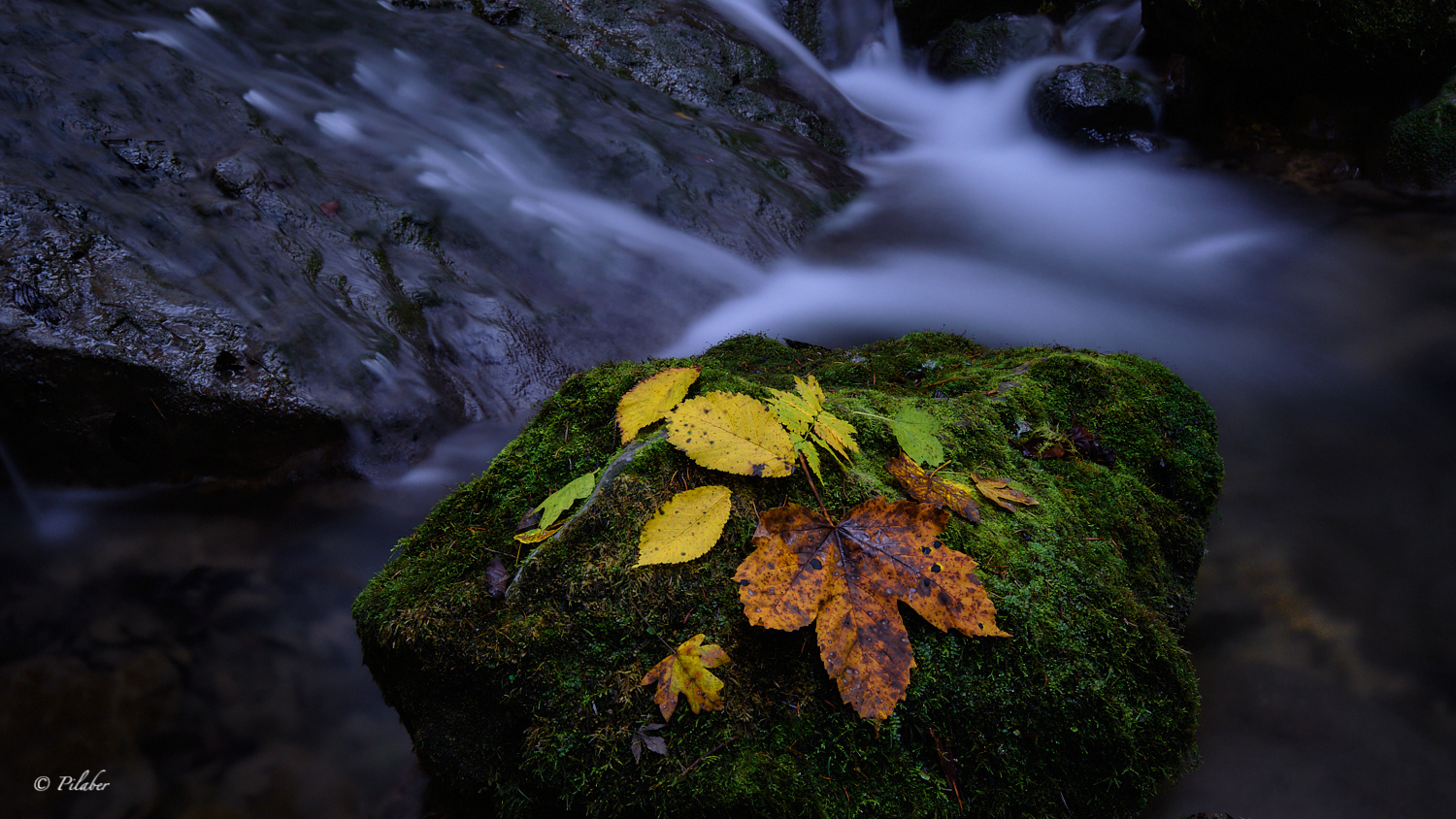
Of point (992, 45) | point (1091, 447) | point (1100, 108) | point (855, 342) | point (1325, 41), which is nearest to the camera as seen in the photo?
point (1091, 447)

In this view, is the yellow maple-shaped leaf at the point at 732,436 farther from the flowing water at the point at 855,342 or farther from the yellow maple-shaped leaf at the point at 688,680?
the flowing water at the point at 855,342

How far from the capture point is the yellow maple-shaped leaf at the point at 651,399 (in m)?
1.99

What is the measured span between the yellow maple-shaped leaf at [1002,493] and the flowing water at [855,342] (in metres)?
1.19

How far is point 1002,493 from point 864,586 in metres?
0.66

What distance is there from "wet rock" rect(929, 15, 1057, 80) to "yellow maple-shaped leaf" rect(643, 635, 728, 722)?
426 inches

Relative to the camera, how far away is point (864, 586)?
5.21ft

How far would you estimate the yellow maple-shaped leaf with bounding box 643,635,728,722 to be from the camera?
1.50 metres

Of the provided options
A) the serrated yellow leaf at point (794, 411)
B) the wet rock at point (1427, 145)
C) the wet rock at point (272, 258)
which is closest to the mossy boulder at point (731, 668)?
the serrated yellow leaf at point (794, 411)

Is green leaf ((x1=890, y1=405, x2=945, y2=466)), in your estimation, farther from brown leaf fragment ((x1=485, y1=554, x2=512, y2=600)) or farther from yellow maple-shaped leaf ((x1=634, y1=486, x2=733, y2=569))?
brown leaf fragment ((x1=485, y1=554, x2=512, y2=600))

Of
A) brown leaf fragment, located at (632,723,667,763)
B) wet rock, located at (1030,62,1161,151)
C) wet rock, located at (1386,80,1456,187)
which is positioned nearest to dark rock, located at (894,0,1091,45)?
wet rock, located at (1030,62,1161,151)

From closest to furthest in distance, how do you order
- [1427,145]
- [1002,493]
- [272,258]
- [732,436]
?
[732,436] < [1002,493] < [272,258] < [1427,145]

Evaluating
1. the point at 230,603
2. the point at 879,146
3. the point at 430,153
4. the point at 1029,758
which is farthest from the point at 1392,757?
the point at 879,146

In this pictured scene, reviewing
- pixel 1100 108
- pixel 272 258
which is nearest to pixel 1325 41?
pixel 1100 108

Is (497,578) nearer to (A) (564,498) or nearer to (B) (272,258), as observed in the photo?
(A) (564,498)
